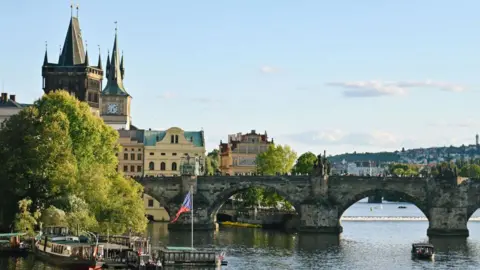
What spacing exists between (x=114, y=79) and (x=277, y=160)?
29.3 metres

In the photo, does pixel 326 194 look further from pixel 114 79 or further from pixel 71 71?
pixel 114 79

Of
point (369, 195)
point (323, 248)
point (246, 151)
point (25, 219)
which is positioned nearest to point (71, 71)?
point (246, 151)

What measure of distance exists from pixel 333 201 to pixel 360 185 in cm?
408

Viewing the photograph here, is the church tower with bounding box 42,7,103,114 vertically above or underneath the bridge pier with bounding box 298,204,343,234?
above

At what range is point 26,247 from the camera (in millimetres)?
92500

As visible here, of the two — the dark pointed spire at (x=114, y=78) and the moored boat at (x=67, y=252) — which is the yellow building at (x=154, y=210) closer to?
the dark pointed spire at (x=114, y=78)

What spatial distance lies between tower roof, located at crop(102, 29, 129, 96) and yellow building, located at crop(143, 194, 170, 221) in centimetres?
2328

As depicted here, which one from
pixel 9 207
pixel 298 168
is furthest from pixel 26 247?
pixel 298 168

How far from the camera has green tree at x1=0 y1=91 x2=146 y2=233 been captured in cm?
9769

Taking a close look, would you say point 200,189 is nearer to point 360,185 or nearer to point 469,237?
point 360,185

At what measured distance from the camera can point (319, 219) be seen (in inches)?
5217

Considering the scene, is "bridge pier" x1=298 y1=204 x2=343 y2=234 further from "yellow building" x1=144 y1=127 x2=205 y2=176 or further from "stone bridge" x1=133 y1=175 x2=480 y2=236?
"yellow building" x1=144 y1=127 x2=205 y2=176

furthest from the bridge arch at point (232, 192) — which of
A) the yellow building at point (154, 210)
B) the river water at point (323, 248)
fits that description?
the yellow building at point (154, 210)

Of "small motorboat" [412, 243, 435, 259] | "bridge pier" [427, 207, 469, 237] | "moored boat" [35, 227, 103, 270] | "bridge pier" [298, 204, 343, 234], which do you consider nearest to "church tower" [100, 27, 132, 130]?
"bridge pier" [298, 204, 343, 234]
